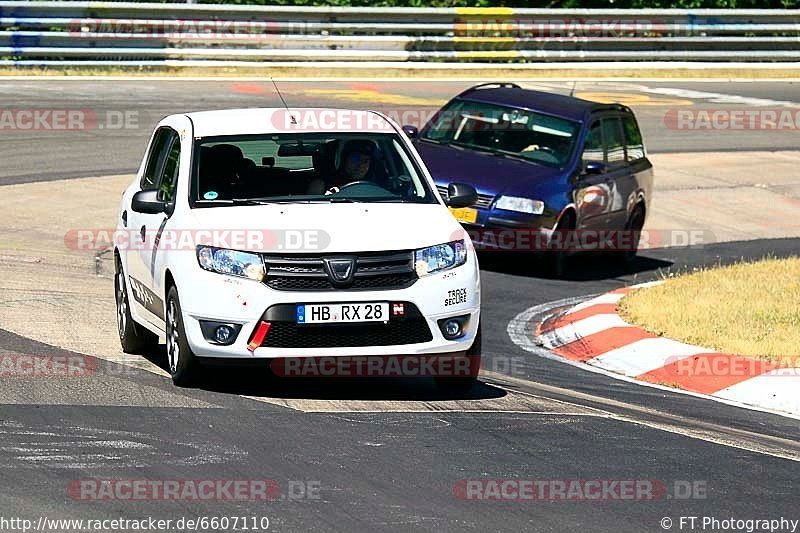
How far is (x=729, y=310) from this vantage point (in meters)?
11.9

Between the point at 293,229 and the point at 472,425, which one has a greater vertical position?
the point at 293,229

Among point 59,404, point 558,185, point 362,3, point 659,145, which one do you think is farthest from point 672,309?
point 362,3

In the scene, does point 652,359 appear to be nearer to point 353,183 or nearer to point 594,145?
point 353,183

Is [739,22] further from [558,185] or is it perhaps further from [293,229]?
[293,229]

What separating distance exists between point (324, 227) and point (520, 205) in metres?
6.13

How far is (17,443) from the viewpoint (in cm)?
720

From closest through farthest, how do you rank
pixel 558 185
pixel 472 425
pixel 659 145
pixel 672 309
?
pixel 472 425
pixel 672 309
pixel 558 185
pixel 659 145

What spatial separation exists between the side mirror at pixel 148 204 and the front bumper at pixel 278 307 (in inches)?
34.7

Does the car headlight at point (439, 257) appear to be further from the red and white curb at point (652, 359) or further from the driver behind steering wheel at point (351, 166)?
the red and white curb at point (652, 359)

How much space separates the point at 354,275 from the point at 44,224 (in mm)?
7517

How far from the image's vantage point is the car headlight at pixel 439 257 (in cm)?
859

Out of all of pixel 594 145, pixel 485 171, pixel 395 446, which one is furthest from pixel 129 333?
pixel 594 145

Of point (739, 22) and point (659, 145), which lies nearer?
point (659, 145)

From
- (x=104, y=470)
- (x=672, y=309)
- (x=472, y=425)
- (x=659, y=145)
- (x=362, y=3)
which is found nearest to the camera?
(x=104, y=470)
